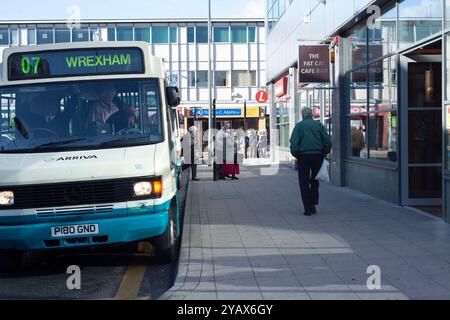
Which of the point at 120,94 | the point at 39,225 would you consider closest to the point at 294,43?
the point at 120,94

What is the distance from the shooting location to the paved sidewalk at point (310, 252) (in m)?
6.28

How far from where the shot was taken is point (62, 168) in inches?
286

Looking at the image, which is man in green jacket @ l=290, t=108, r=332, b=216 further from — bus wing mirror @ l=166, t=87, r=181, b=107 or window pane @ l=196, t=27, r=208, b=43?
window pane @ l=196, t=27, r=208, b=43

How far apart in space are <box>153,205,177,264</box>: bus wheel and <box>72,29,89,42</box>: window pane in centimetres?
4274

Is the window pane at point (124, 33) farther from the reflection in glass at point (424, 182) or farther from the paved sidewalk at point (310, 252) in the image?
the reflection in glass at point (424, 182)

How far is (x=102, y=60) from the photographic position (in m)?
8.32

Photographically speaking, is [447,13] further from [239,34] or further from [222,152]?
[239,34]

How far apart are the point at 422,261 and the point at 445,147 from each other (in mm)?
2916

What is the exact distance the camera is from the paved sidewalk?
6.28m

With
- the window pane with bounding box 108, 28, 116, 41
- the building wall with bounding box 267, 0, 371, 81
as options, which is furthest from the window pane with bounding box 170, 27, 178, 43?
the building wall with bounding box 267, 0, 371, 81

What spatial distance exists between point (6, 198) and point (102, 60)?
2.21 m

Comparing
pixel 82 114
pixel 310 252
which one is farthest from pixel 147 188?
pixel 310 252

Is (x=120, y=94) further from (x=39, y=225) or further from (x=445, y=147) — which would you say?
(x=445, y=147)
